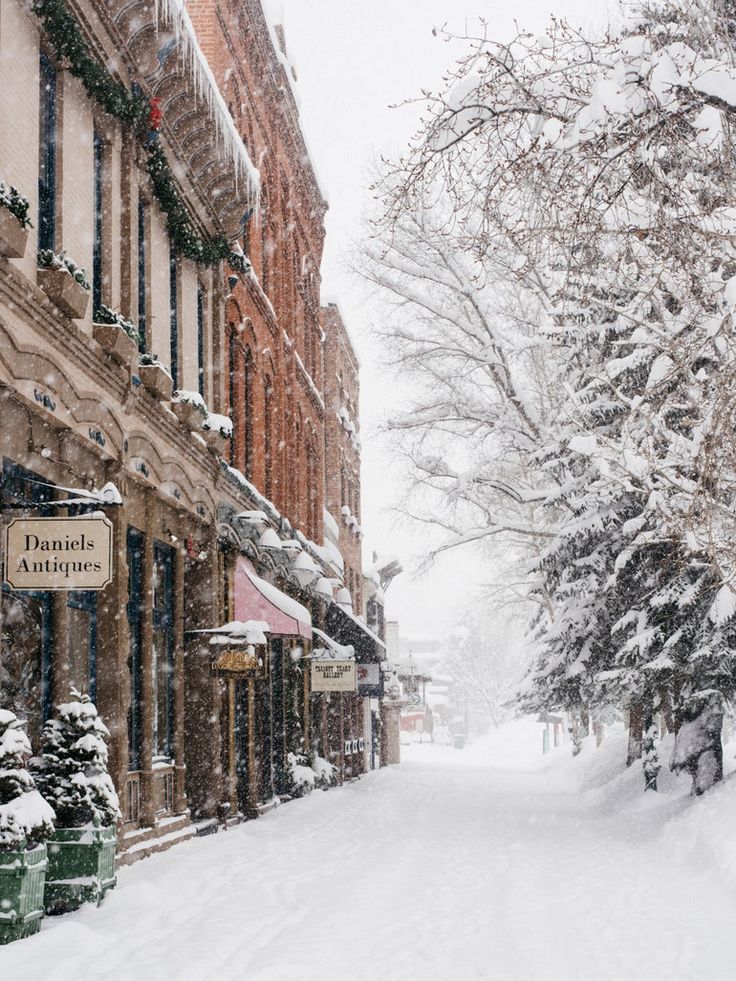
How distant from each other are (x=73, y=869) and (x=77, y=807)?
1.43ft

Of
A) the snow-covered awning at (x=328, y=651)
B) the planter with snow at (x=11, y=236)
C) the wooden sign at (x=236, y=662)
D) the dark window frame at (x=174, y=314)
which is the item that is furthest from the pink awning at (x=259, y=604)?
the planter with snow at (x=11, y=236)

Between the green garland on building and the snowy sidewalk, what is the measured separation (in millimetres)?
7504

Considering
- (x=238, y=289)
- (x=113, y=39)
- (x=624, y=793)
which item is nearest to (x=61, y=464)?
(x=113, y=39)

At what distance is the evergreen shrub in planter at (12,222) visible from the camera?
28.1 ft

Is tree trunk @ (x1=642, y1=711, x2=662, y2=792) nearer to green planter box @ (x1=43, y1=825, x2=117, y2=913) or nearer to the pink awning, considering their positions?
the pink awning

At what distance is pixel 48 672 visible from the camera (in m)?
10.3

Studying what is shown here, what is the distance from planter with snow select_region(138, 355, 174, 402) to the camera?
1295cm

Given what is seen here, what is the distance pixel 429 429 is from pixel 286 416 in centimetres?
317

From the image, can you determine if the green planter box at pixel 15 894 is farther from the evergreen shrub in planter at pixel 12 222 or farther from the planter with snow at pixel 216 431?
the planter with snow at pixel 216 431

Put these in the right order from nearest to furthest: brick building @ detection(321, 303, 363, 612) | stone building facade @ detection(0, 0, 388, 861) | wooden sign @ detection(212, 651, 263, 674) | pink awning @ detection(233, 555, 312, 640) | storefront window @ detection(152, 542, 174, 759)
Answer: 1. stone building facade @ detection(0, 0, 388, 861)
2. storefront window @ detection(152, 542, 174, 759)
3. wooden sign @ detection(212, 651, 263, 674)
4. pink awning @ detection(233, 555, 312, 640)
5. brick building @ detection(321, 303, 363, 612)

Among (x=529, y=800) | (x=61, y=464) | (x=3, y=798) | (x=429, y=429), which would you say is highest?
(x=429, y=429)

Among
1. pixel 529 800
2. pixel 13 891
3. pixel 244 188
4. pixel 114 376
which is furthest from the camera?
pixel 529 800

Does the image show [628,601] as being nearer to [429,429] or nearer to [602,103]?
[429,429]

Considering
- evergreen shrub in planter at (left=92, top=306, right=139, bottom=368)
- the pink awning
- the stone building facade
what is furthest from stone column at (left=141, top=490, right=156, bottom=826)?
the pink awning
